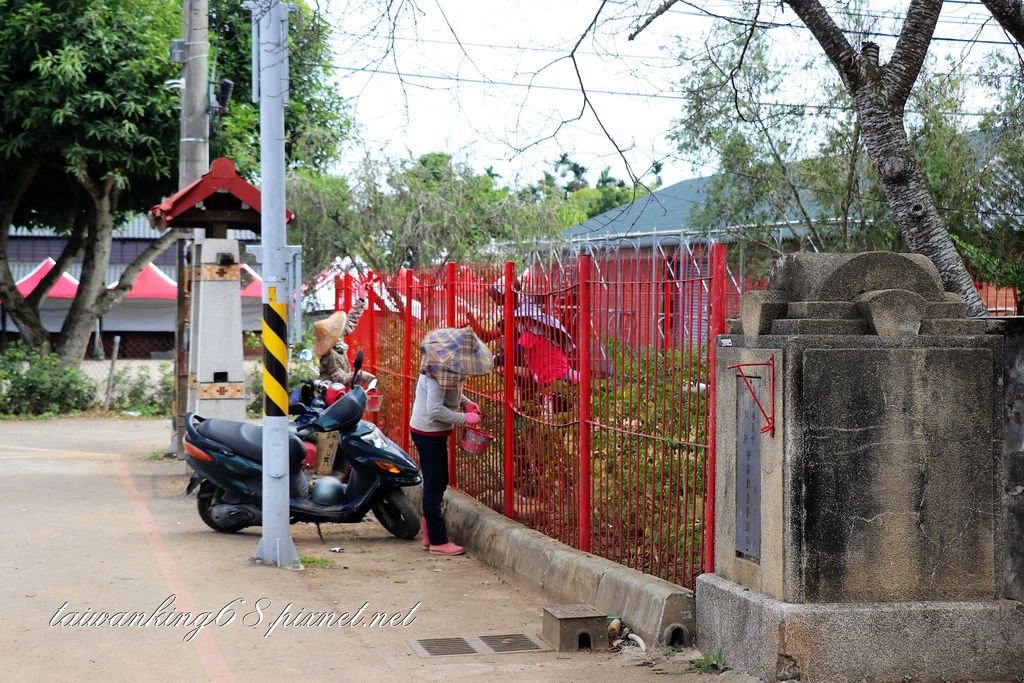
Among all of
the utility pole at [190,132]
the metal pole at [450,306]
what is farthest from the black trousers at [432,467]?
the utility pole at [190,132]

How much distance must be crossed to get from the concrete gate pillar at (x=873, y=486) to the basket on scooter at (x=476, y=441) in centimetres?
380

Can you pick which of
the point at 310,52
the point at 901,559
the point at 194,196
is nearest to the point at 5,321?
the point at 194,196

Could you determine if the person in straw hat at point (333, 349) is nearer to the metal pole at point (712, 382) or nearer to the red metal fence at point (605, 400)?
the red metal fence at point (605, 400)

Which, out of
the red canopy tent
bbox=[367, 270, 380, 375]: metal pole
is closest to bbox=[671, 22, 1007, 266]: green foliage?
bbox=[367, 270, 380, 375]: metal pole

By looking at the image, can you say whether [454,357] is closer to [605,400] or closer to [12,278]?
[605,400]

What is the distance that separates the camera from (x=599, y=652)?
6633mm

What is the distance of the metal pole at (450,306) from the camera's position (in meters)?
10.6

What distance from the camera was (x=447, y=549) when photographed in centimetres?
953

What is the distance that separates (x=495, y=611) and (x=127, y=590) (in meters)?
2.42

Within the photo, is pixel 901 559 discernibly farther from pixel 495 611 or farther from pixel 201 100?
pixel 201 100

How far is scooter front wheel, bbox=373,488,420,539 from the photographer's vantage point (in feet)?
33.2

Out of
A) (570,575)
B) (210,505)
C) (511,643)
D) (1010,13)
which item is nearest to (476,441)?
(570,575)

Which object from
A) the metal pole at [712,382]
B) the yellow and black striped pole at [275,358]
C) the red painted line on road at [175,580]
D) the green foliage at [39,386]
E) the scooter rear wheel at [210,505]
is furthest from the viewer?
the green foliage at [39,386]

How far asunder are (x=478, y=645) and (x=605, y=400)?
1698 millimetres
